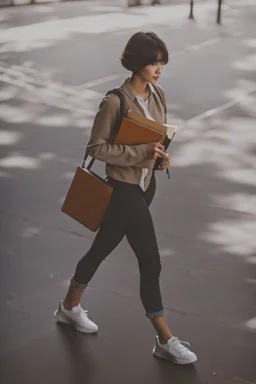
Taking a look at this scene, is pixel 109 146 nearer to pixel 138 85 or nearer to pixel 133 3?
pixel 138 85

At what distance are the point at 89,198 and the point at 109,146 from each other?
0.40 meters

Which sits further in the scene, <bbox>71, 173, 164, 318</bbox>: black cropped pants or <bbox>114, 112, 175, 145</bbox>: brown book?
<bbox>71, 173, 164, 318</bbox>: black cropped pants

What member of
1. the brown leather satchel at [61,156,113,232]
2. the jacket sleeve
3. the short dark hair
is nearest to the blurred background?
the brown leather satchel at [61,156,113,232]

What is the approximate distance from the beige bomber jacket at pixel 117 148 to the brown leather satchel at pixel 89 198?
7 cm

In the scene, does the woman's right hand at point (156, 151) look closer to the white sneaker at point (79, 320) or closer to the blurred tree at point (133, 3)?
the white sneaker at point (79, 320)

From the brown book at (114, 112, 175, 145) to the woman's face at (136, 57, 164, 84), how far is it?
0.73 feet

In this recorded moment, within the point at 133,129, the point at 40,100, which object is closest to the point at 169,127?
the point at 133,129

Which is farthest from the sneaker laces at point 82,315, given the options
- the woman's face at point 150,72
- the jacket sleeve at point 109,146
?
the woman's face at point 150,72

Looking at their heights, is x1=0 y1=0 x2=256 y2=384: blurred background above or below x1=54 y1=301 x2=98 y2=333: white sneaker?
below

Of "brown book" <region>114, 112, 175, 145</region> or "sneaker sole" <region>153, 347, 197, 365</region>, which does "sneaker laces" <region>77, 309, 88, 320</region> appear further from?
"brown book" <region>114, 112, 175, 145</region>

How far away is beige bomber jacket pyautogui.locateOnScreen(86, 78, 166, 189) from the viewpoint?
17.7ft

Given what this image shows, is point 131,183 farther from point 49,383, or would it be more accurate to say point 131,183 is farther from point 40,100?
point 40,100

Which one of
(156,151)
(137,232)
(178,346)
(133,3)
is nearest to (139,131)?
(156,151)

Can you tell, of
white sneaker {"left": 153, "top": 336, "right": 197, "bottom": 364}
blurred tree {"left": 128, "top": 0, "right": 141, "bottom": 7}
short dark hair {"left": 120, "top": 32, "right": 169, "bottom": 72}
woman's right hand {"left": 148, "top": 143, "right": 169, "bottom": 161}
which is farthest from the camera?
A: blurred tree {"left": 128, "top": 0, "right": 141, "bottom": 7}
